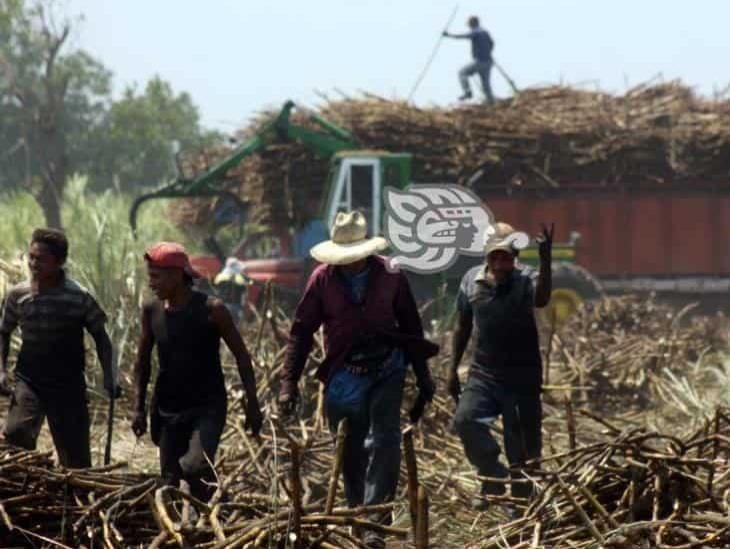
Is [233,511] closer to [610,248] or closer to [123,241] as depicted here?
[123,241]

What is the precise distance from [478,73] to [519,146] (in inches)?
85.6

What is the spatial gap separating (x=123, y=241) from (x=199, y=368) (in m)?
4.94

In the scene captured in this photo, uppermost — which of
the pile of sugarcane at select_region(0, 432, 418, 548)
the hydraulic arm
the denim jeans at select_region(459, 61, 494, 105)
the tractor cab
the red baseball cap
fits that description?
the denim jeans at select_region(459, 61, 494, 105)

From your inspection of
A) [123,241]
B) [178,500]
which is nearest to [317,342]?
[123,241]

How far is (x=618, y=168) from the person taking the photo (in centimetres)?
1830

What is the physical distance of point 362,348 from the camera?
602 centimetres

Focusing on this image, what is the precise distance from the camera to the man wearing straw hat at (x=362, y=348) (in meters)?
6.00

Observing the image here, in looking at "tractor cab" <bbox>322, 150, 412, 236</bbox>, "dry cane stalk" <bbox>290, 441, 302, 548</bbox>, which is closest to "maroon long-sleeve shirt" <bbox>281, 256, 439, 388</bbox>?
"dry cane stalk" <bbox>290, 441, 302, 548</bbox>

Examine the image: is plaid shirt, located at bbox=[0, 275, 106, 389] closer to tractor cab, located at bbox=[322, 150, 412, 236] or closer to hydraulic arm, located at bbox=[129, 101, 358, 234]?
tractor cab, located at bbox=[322, 150, 412, 236]

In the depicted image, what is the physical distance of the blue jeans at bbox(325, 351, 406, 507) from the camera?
6016 millimetres

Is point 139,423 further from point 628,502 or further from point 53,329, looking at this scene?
point 628,502

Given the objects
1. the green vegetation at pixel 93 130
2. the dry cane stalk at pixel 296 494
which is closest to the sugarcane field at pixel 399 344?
the dry cane stalk at pixel 296 494

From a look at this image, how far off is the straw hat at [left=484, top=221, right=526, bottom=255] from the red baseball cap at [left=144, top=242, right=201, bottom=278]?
5.37ft

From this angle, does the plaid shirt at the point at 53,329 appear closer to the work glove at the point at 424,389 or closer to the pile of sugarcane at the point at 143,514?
the pile of sugarcane at the point at 143,514
